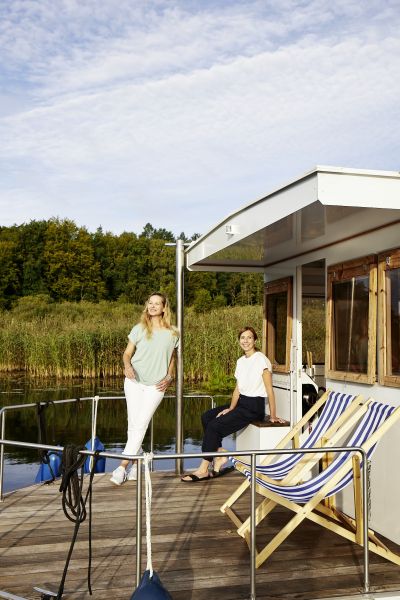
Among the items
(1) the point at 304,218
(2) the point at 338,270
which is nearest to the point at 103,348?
(2) the point at 338,270

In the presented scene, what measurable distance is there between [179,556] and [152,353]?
201cm

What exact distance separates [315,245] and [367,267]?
88 centimetres

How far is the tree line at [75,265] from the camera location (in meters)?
41.4

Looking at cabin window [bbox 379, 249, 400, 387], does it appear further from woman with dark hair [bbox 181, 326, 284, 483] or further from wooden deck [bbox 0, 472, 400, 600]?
woman with dark hair [bbox 181, 326, 284, 483]

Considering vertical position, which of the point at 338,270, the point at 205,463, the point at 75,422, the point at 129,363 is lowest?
the point at 75,422

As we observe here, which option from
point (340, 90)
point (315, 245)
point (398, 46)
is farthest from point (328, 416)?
point (340, 90)

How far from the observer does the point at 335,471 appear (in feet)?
13.1

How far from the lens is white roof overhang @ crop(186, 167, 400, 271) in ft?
11.9

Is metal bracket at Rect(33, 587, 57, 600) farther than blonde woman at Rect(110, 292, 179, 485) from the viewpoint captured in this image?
No

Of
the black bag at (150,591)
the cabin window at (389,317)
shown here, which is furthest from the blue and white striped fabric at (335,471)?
the black bag at (150,591)

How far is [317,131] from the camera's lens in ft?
47.3

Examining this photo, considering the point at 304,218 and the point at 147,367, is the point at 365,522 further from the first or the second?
the point at 147,367

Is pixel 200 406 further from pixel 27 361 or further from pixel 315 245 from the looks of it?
pixel 315 245

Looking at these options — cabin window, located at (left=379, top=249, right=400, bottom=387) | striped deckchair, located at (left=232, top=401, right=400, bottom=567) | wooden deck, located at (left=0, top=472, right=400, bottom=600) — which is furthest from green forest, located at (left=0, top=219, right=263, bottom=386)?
striped deckchair, located at (left=232, top=401, right=400, bottom=567)
